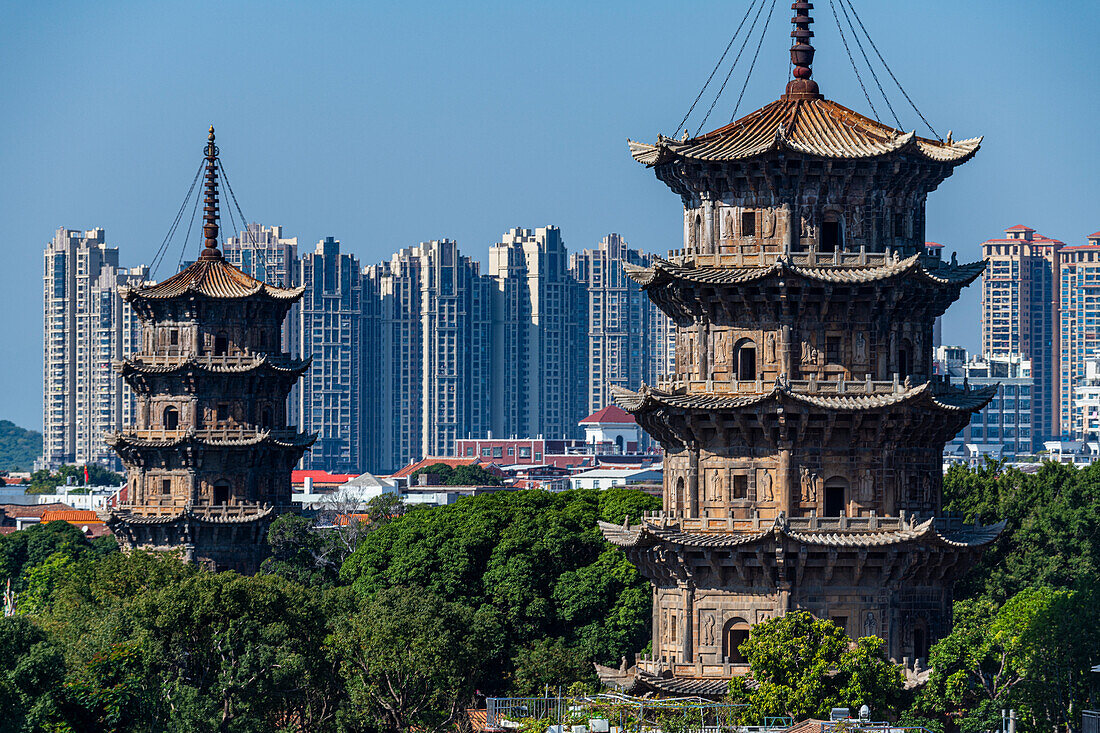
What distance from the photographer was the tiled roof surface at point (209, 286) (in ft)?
313

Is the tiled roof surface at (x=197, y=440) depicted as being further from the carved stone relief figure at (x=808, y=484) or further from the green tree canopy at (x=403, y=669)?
the carved stone relief figure at (x=808, y=484)

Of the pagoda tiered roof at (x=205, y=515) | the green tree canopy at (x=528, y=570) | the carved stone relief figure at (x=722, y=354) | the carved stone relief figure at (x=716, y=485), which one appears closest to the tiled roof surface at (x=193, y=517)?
the pagoda tiered roof at (x=205, y=515)

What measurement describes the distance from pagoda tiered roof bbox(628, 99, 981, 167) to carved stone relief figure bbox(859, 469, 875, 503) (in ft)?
25.5

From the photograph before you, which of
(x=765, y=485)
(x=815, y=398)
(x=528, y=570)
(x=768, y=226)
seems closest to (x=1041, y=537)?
(x=528, y=570)

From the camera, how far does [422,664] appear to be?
62.4 metres

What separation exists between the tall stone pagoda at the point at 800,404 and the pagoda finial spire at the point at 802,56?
185 cm

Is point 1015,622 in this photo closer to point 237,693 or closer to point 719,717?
point 719,717

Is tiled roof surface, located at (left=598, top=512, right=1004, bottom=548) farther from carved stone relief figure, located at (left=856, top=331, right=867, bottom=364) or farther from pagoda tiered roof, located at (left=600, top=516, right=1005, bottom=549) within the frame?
carved stone relief figure, located at (left=856, top=331, right=867, bottom=364)

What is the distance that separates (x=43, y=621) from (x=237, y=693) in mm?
13598

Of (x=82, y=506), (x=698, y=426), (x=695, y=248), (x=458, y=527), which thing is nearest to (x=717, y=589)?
(x=698, y=426)

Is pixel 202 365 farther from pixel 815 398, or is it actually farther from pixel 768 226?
pixel 815 398

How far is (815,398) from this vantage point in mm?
60125

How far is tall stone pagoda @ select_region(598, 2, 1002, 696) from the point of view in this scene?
60062 millimetres

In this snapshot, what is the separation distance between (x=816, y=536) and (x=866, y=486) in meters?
2.31
